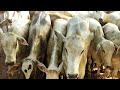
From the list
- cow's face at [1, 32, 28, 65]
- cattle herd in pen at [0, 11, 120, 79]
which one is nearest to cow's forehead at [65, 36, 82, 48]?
cattle herd in pen at [0, 11, 120, 79]

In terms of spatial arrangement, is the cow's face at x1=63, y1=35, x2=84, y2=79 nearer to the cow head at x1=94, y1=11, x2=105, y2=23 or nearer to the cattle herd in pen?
the cattle herd in pen

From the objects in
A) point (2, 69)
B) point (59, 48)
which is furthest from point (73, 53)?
point (2, 69)

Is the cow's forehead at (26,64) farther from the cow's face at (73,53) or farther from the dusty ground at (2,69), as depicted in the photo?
the dusty ground at (2,69)

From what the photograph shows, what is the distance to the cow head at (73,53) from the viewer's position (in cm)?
282

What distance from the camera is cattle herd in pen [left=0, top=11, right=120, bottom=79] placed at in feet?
9.98

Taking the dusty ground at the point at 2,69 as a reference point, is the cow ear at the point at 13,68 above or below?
above

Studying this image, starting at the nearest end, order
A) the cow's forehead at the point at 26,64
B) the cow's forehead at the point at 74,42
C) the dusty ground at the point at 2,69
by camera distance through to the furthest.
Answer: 1. the cow's forehead at the point at 74,42
2. the cow's forehead at the point at 26,64
3. the dusty ground at the point at 2,69

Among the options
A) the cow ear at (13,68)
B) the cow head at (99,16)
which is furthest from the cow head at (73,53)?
the cow head at (99,16)

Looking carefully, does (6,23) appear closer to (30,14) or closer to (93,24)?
(30,14)

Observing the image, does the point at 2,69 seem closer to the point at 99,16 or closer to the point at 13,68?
the point at 13,68

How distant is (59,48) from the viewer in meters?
3.39

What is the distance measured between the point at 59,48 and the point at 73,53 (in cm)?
46

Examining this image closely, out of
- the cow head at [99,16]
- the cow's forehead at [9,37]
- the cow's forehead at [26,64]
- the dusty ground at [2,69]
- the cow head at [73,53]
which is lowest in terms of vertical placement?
the dusty ground at [2,69]
